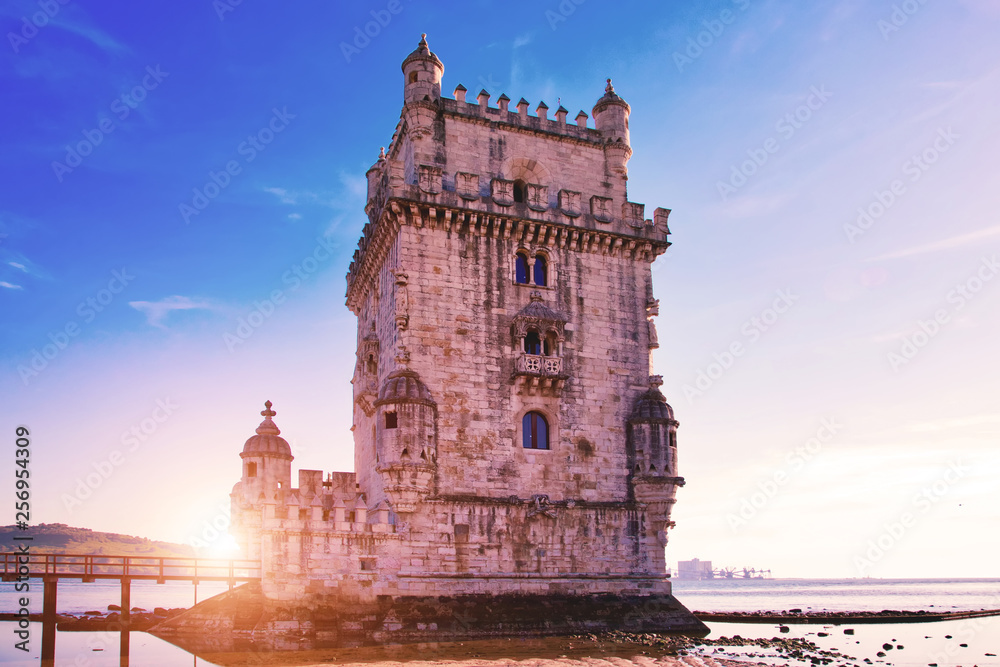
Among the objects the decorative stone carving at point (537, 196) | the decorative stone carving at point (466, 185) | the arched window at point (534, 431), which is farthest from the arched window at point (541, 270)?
the arched window at point (534, 431)

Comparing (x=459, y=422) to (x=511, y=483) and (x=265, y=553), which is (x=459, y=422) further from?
(x=265, y=553)

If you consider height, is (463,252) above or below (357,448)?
above

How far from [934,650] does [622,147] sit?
23453mm

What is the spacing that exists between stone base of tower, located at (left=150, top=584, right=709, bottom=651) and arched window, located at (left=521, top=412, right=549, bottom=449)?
5257 mm

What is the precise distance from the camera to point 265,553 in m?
26.1

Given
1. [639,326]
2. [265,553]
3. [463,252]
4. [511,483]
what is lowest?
[265,553]

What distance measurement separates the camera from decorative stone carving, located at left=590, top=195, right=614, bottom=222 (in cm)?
3316

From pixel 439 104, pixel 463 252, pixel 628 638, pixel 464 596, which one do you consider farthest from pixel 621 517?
pixel 439 104

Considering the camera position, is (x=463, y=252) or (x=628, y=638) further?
(x=463, y=252)

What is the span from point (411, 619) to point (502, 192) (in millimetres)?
15695

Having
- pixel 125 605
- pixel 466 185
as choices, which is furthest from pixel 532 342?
pixel 125 605

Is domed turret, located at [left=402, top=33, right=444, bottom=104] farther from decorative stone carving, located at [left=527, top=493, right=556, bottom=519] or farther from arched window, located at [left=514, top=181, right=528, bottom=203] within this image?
decorative stone carving, located at [left=527, top=493, right=556, bottom=519]

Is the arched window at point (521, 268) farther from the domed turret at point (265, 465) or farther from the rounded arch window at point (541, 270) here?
the domed turret at point (265, 465)

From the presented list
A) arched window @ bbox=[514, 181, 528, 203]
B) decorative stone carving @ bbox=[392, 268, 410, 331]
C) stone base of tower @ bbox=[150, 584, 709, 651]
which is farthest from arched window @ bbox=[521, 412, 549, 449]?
arched window @ bbox=[514, 181, 528, 203]
